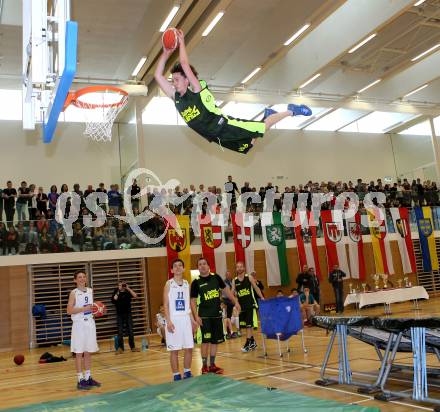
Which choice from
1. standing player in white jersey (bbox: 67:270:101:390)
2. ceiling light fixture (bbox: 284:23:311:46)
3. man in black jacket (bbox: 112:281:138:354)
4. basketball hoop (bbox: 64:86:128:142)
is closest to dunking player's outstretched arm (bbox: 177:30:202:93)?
basketball hoop (bbox: 64:86:128:142)

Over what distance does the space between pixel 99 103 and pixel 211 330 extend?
405cm

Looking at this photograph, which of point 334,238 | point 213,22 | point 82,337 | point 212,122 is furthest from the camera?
point 334,238

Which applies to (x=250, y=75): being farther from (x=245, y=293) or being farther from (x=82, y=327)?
(x=82, y=327)

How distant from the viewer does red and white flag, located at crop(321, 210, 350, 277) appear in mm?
18125

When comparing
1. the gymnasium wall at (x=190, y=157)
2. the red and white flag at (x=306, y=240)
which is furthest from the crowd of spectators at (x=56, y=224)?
the gymnasium wall at (x=190, y=157)

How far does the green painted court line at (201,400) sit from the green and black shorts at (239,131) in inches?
113

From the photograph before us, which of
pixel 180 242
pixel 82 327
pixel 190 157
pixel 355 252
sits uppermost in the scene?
pixel 190 157

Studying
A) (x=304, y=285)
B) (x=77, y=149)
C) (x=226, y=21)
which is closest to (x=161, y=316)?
(x=304, y=285)

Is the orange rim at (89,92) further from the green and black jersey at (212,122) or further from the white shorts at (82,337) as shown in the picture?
the white shorts at (82,337)

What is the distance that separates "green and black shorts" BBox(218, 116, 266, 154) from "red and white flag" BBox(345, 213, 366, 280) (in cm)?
1416

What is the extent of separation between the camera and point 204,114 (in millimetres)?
5176

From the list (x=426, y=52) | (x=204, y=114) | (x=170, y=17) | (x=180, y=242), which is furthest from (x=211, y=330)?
(x=426, y=52)

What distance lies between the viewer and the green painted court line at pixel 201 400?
193 inches

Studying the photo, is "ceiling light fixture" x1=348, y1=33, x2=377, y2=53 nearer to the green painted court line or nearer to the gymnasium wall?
the gymnasium wall
